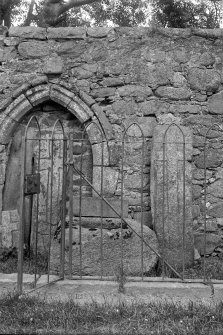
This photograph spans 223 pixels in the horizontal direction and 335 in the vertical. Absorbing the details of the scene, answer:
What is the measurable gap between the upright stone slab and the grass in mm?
2055

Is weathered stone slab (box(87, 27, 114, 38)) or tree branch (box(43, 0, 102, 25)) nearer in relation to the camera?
weathered stone slab (box(87, 27, 114, 38))

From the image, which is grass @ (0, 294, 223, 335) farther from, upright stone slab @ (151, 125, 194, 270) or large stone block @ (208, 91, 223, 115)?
large stone block @ (208, 91, 223, 115)

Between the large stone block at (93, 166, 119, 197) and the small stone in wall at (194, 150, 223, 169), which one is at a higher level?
the small stone in wall at (194, 150, 223, 169)

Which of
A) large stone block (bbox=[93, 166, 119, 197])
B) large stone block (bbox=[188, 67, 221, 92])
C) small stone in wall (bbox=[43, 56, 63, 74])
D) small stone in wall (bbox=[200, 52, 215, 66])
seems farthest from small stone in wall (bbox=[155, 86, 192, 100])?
small stone in wall (bbox=[43, 56, 63, 74])

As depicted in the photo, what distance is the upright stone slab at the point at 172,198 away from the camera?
575 cm

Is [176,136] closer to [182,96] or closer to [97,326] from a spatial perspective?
[182,96]

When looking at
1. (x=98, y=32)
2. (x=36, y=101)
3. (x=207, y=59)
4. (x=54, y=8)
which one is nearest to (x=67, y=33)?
(x=98, y=32)

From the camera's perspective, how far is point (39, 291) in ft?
13.3

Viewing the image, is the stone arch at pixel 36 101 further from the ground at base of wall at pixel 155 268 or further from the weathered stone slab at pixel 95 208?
the ground at base of wall at pixel 155 268

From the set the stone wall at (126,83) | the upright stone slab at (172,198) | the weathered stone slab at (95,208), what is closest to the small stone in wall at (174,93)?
the stone wall at (126,83)

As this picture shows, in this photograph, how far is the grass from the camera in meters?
3.29

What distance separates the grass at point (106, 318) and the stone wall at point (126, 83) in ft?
10.2

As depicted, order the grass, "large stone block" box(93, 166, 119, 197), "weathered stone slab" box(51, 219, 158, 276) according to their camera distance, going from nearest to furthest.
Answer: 1. the grass
2. "weathered stone slab" box(51, 219, 158, 276)
3. "large stone block" box(93, 166, 119, 197)

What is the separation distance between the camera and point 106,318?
137 inches
